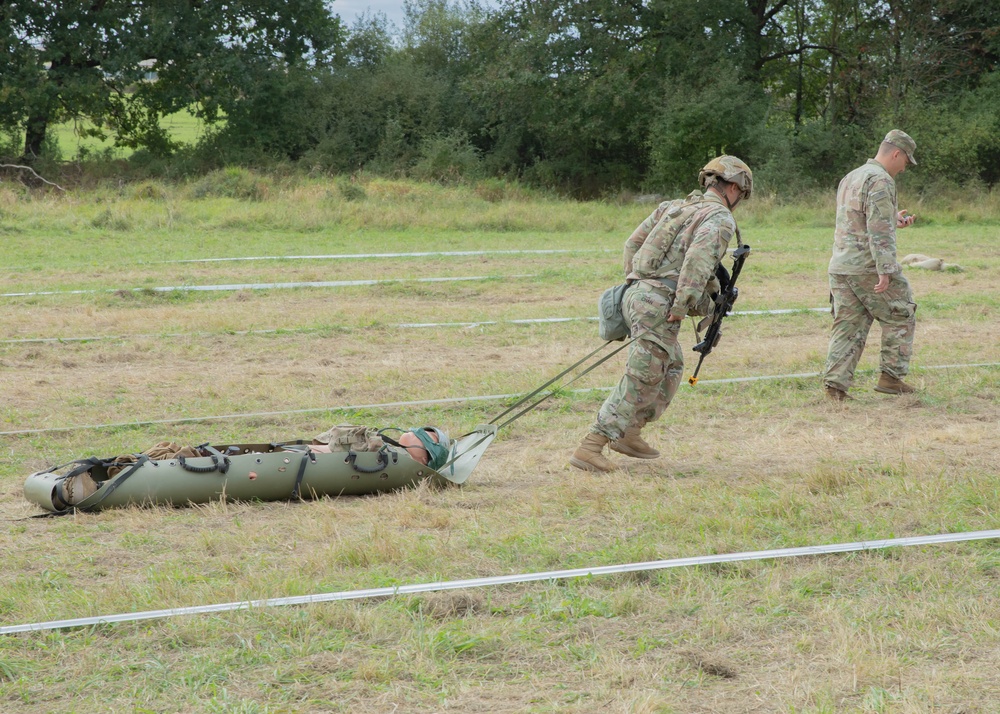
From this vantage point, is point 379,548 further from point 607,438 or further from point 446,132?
point 446,132

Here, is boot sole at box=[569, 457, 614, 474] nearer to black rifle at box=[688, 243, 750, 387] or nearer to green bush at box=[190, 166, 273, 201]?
black rifle at box=[688, 243, 750, 387]

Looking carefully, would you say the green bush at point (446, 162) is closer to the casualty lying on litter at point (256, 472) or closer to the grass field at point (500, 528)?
the grass field at point (500, 528)

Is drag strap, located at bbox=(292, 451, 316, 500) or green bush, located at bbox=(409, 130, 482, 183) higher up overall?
green bush, located at bbox=(409, 130, 482, 183)

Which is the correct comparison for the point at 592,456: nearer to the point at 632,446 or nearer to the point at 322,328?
the point at 632,446

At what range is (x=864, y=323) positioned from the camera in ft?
24.8

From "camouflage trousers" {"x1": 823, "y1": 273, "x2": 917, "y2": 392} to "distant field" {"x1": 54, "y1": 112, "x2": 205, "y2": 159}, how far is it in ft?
83.0

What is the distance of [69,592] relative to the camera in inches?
157

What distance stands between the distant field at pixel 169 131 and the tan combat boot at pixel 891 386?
83.5 feet

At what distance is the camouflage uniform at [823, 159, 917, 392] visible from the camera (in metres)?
7.25

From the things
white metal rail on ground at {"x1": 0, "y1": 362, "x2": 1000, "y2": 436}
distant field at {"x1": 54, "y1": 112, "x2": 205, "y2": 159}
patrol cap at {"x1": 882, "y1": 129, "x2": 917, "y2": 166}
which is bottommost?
white metal rail on ground at {"x1": 0, "y1": 362, "x2": 1000, "y2": 436}

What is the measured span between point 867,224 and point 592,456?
3.00 m

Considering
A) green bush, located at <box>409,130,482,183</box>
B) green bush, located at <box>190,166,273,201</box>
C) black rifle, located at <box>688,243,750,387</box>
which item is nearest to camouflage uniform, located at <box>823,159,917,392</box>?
black rifle, located at <box>688,243,750,387</box>

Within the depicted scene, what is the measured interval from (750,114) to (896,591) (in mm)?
24850

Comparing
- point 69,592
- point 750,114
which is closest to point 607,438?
point 69,592
